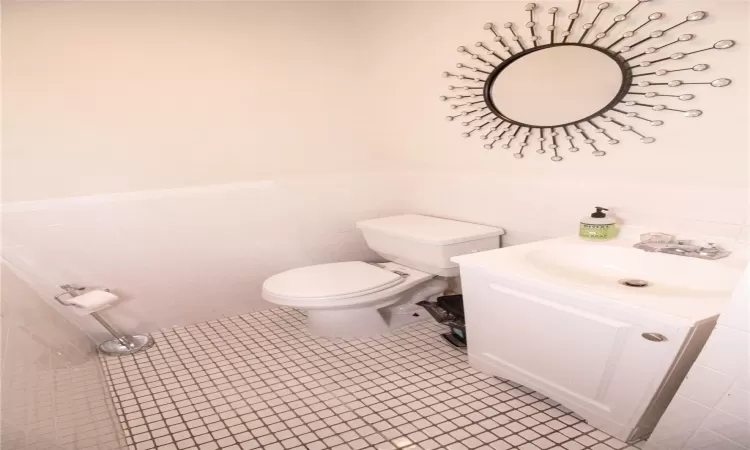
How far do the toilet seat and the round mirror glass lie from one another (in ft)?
3.15

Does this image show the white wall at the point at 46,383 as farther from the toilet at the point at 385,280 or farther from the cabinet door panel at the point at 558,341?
the cabinet door panel at the point at 558,341

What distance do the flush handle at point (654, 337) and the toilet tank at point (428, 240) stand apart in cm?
96

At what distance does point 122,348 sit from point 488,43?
2.27 metres

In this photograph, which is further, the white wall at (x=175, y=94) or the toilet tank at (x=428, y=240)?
the toilet tank at (x=428, y=240)

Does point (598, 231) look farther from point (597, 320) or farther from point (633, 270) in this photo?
point (597, 320)

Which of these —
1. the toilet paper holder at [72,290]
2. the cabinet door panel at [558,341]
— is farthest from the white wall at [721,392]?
the toilet paper holder at [72,290]

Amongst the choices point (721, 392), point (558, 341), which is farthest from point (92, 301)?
point (721, 392)

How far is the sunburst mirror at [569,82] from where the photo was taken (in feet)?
5.10

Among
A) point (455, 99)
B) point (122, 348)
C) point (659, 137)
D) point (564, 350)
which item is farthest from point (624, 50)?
point (122, 348)

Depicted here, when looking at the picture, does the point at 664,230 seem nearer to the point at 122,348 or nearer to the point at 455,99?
the point at 455,99

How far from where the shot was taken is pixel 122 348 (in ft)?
7.39

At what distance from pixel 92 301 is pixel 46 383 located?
0.76m

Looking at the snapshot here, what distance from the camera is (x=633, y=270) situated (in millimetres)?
1611

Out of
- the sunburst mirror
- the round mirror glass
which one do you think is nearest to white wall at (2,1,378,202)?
the sunburst mirror
